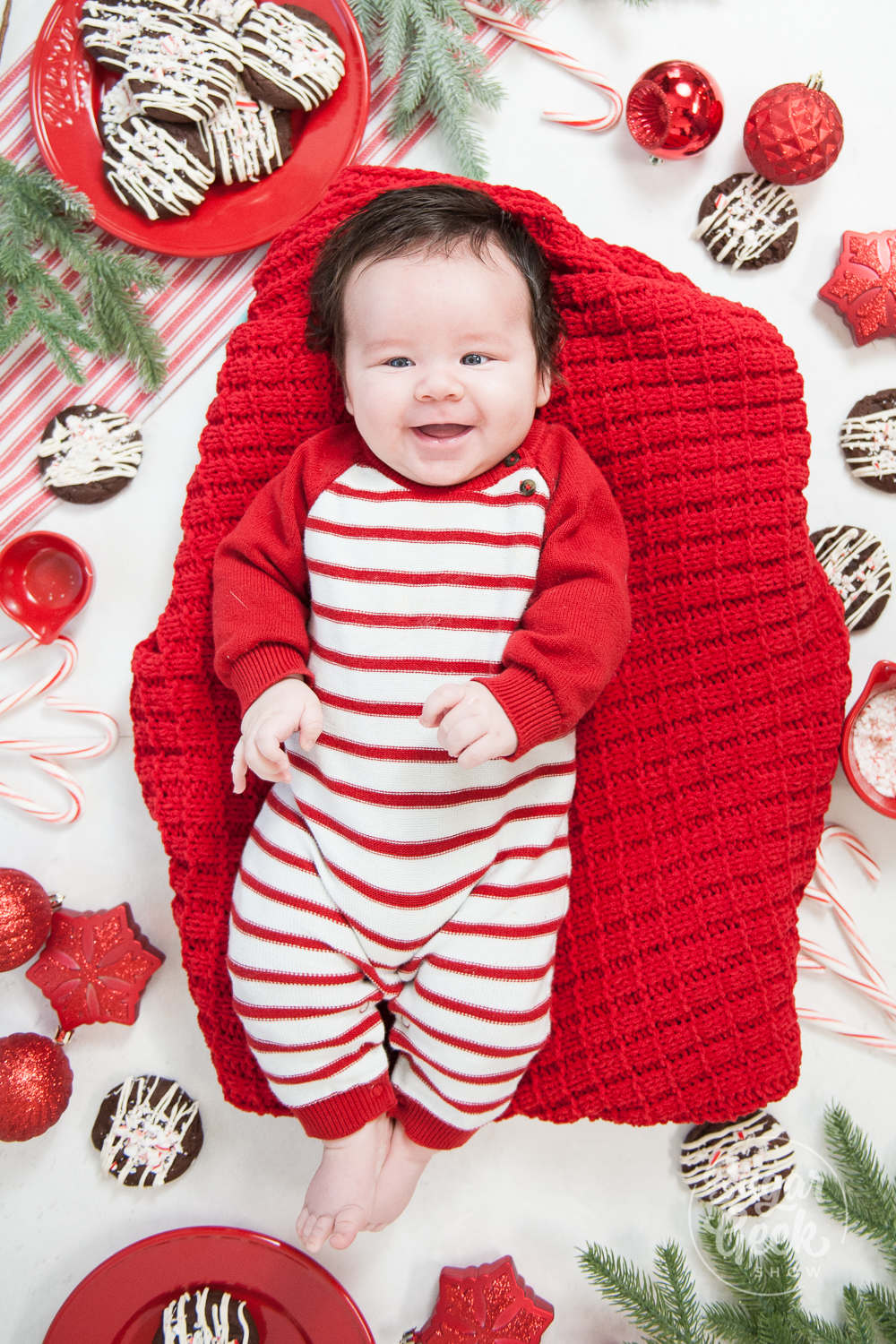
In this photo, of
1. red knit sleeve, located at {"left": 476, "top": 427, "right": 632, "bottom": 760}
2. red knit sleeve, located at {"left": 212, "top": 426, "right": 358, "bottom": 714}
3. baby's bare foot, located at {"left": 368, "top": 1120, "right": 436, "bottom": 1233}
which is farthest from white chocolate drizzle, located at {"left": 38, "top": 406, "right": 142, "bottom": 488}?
baby's bare foot, located at {"left": 368, "top": 1120, "right": 436, "bottom": 1233}

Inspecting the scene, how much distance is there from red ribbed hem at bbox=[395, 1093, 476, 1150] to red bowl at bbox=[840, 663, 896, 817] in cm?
68

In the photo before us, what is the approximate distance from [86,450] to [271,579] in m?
0.47

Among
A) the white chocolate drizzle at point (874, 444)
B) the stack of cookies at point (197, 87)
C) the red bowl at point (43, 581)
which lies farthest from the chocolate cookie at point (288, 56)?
the white chocolate drizzle at point (874, 444)

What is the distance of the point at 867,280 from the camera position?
1.30 m

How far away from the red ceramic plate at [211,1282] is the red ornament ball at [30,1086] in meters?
0.21

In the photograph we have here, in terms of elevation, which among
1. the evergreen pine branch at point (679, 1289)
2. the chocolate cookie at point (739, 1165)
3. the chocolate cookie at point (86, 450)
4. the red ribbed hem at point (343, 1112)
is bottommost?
the evergreen pine branch at point (679, 1289)

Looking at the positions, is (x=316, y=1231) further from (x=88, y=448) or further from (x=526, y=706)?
(x=88, y=448)

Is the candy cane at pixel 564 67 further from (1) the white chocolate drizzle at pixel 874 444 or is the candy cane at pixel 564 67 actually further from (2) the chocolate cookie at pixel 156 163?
(1) the white chocolate drizzle at pixel 874 444

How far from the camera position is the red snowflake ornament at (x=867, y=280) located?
1296 mm

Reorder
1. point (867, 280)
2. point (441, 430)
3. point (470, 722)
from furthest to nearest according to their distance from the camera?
point (867, 280) < point (441, 430) < point (470, 722)

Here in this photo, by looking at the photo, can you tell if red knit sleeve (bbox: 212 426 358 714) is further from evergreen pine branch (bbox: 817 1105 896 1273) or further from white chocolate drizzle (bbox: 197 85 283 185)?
evergreen pine branch (bbox: 817 1105 896 1273)

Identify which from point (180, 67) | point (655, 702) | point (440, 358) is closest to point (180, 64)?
point (180, 67)

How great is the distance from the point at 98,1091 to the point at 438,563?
96cm

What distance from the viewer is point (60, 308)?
49.1 inches
